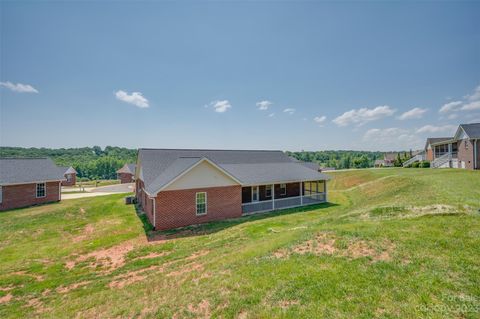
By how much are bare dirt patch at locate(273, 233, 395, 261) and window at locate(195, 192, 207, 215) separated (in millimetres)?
8834

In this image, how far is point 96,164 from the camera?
8438 cm

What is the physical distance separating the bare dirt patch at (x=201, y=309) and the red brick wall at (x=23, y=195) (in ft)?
84.8

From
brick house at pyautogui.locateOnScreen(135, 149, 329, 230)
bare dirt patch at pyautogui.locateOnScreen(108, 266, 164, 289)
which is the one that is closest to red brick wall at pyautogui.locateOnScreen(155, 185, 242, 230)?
brick house at pyautogui.locateOnScreen(135, 149, 329, 230)

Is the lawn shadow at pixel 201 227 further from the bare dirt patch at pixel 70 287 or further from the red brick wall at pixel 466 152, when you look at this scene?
the red brick wall at pixel 466 152

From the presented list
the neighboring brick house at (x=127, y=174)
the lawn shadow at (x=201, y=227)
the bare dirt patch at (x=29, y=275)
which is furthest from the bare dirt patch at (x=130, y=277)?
the neighboring brick house at (x=127, y=174)

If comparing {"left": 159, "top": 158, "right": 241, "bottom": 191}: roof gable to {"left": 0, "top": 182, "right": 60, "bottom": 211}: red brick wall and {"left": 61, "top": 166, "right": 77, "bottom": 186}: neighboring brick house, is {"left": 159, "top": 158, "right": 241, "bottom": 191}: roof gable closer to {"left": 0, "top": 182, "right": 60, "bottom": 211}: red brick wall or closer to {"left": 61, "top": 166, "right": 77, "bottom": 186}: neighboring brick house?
{"left": 0, "top": 182, "right": 60, "bottom": 211}: red brick wall

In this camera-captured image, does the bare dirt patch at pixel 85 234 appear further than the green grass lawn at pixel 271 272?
Yes

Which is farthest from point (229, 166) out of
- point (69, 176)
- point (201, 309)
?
point (69, 176)

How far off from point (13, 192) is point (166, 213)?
1826cm

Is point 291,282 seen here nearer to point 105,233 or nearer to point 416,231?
point 416,231

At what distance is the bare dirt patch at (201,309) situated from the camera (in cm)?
495

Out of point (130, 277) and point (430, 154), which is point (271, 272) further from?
point (430, 154)

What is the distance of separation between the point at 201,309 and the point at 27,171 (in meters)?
28.0

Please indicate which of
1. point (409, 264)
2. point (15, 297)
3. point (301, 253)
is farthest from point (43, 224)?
point (409, 264)
